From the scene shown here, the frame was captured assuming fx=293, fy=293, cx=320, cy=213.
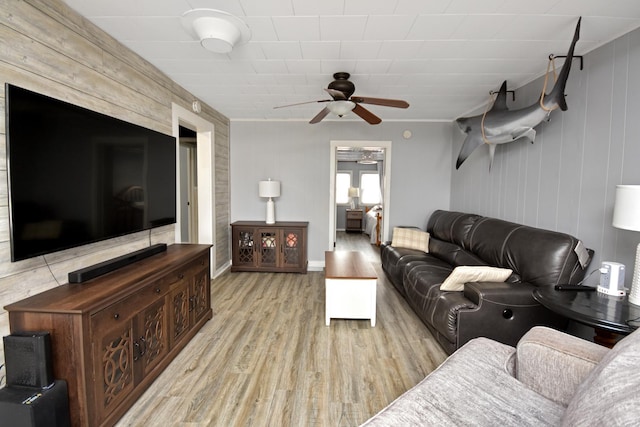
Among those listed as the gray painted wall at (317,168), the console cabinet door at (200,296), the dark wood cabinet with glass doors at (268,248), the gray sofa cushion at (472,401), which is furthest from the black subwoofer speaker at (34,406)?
the gray painted wall at (317,168)

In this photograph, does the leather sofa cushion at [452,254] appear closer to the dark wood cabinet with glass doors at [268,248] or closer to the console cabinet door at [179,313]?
the dark wood cabinet with glass doors at [268,248]

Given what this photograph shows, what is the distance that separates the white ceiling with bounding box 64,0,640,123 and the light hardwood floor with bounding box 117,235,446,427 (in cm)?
246

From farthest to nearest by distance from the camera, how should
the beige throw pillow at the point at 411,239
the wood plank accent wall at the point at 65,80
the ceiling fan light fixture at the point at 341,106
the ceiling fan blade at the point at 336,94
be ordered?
the beige throw pillow at the point at 411,239 < the ceiling fan light fixture at the point at 341,106 < the ceiling fan blade at the point at 336,94 < the wood plank accent wall at the point at 65,80

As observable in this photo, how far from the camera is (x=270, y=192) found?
4.55 meters

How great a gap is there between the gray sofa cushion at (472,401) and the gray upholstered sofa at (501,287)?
0.90 meters

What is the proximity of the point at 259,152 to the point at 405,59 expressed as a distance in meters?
2.96

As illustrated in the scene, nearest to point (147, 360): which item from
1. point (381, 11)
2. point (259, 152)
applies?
→ point (381, 11)

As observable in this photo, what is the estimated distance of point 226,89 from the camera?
11.1 ft

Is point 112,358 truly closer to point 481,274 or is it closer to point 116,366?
point 116,366

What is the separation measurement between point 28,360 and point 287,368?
1.47 meters

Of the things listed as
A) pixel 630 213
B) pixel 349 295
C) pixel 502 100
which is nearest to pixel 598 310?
pixel 630 213

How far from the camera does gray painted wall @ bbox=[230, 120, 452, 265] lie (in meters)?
4.81

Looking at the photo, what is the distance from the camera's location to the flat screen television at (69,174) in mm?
1377

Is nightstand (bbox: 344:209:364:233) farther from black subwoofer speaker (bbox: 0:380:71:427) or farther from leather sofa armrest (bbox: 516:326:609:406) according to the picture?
black subwoofer speaker (bbox: 0:380:71:427)
